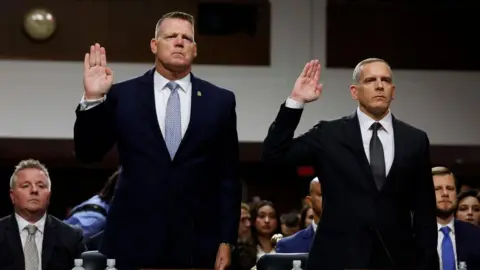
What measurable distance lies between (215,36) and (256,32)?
0.37 m

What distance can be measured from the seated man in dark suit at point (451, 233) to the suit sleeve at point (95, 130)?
6.79ft

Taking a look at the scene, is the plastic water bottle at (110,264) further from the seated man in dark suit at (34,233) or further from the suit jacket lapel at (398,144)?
the seated man in dark suit at (34,233)

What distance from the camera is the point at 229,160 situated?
3.57 meters

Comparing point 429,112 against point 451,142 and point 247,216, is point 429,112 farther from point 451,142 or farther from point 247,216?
point 247,216

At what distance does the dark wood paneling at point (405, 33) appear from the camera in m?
9.18

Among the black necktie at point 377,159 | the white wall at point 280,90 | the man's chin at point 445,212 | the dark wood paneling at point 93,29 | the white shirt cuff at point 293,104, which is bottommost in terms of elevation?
the man's chin at point 445,212

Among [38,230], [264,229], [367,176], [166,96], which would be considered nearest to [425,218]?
[367,176]

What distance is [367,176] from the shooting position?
11.8 ft

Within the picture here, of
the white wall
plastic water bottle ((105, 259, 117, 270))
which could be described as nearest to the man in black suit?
plastic water bottle ((105, 259, 117, 270))

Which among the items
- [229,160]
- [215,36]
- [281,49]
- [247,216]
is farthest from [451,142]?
[229,160]

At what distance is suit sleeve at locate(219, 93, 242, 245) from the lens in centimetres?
351

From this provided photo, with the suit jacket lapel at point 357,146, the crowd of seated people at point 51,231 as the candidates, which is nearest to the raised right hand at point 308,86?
the suit jacket lapel at point 357,146

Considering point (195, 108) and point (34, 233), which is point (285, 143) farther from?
point (34, 233)

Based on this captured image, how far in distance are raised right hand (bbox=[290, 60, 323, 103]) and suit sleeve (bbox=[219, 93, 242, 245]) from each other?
0.78ft
